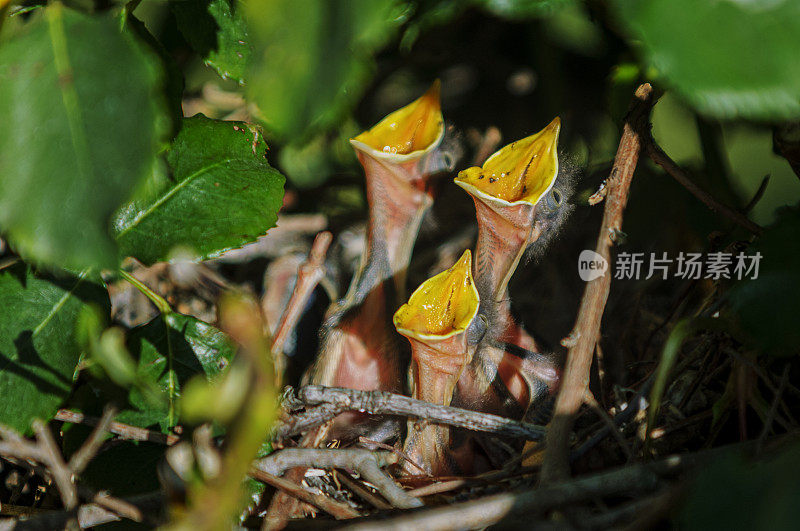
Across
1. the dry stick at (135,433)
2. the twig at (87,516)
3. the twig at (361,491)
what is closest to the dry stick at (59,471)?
the twig at (87,516)

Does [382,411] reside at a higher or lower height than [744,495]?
lower

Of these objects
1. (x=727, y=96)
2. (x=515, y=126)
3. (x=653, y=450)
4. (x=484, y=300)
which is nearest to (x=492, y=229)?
(x=484, y=300)

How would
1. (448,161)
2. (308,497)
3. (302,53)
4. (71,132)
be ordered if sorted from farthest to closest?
1. (448,161)
2. (308,497)
3. (71,132)
4. (302,53)

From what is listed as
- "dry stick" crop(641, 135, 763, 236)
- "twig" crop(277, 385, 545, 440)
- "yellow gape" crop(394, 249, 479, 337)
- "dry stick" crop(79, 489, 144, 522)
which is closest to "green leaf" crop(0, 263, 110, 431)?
"dry stick" crop(79, 489, 144, 522)

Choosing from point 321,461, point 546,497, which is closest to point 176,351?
point 321,461

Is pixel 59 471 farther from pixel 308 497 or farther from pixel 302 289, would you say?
pixel 302 289
